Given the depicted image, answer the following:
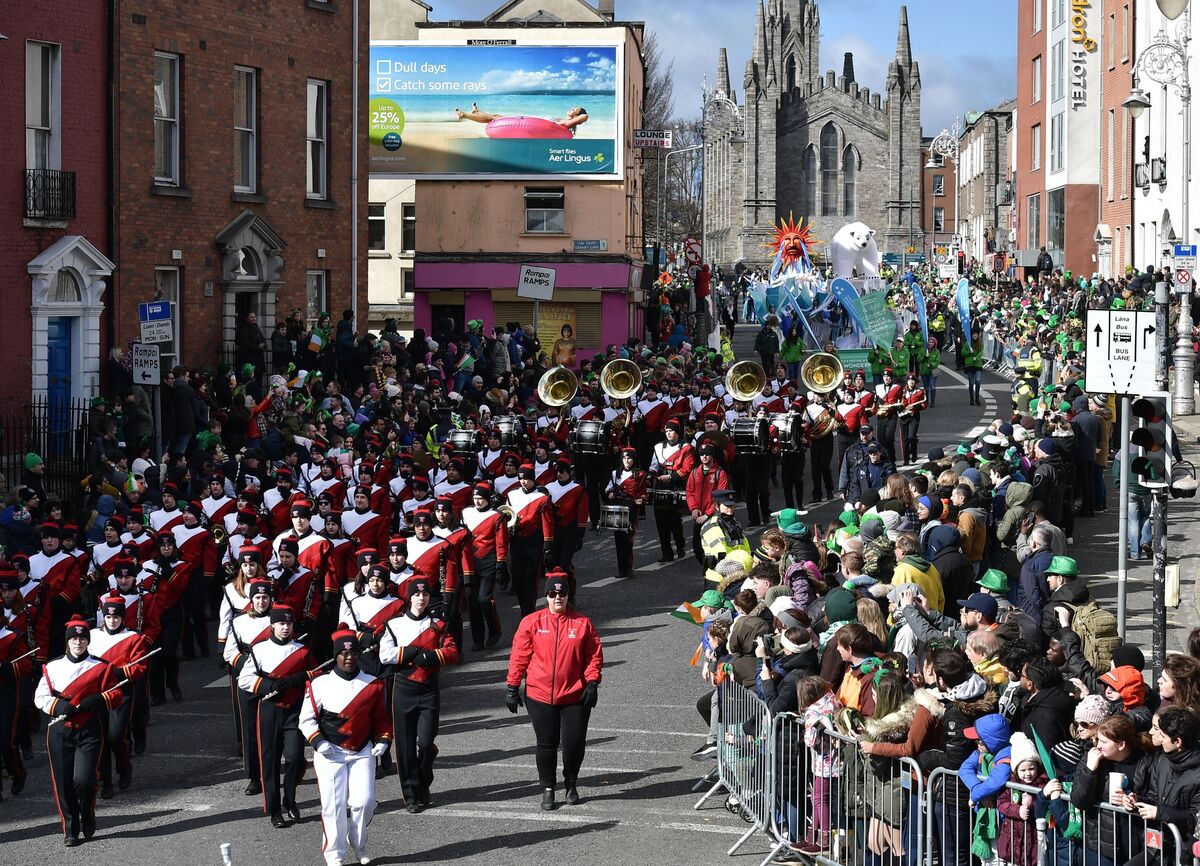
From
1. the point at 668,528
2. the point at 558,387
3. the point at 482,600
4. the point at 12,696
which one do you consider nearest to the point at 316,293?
the point at 558,387

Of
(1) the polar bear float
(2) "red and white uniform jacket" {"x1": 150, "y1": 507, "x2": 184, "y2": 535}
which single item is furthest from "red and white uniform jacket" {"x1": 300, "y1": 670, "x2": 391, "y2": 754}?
(1) the polar bear float

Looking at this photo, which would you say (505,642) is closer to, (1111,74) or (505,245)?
(505,245)

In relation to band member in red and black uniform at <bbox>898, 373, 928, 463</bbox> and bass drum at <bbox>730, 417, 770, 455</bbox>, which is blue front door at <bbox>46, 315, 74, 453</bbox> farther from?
band member in red and black uniform at <bbox>898, 373, 928, 463</bbox>

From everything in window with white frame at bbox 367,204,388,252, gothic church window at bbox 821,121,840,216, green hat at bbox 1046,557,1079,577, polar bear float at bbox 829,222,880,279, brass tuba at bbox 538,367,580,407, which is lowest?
green hat at bbox 1046,557,1079,577

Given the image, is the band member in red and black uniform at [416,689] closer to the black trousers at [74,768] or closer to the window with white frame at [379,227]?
the black trousers at [74,768]

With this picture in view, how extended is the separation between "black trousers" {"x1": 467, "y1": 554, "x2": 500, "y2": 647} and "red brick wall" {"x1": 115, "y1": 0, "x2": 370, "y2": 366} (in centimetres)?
1163

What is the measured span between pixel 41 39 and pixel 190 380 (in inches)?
214

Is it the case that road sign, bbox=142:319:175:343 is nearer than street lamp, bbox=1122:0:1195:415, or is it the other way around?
road sign, bbox=142:319:175:343

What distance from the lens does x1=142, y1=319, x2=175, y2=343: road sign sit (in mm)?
19828

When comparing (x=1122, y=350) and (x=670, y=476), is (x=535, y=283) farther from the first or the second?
(x=1122, y=350)

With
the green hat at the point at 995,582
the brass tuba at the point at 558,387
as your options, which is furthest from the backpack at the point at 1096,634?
the brass tuba at the point at 558,387

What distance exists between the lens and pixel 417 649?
40.5ft

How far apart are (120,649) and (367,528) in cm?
496

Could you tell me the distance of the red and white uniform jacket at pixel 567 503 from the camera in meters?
18.6
